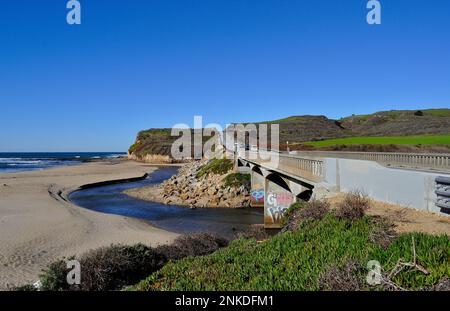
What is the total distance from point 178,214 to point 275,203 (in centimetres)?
901

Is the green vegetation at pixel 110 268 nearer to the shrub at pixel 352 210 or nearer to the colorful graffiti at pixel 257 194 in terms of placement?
the shrub at pixel 352 210

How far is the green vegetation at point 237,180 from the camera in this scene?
37.5m

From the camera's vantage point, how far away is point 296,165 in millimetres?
17750

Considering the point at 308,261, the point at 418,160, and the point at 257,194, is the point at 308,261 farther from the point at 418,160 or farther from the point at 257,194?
the point at 257,194

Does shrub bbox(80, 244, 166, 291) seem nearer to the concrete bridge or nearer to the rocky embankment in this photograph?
the concrete bridge

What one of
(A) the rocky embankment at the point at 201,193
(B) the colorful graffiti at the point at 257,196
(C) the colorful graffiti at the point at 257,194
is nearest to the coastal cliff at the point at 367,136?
(A) the rocky embankment at the point at 201,193

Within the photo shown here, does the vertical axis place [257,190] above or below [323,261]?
below

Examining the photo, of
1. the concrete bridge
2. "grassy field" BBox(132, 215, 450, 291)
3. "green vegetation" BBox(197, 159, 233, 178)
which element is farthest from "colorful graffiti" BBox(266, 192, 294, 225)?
"green vegetation" BBox(197, 159, 233, 178)

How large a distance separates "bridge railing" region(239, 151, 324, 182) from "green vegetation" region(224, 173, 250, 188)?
32.1 ft

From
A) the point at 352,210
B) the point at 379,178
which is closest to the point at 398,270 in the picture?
the point at 352,210

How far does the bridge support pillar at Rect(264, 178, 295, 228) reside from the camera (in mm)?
25197

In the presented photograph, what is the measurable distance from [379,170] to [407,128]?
55437mm
